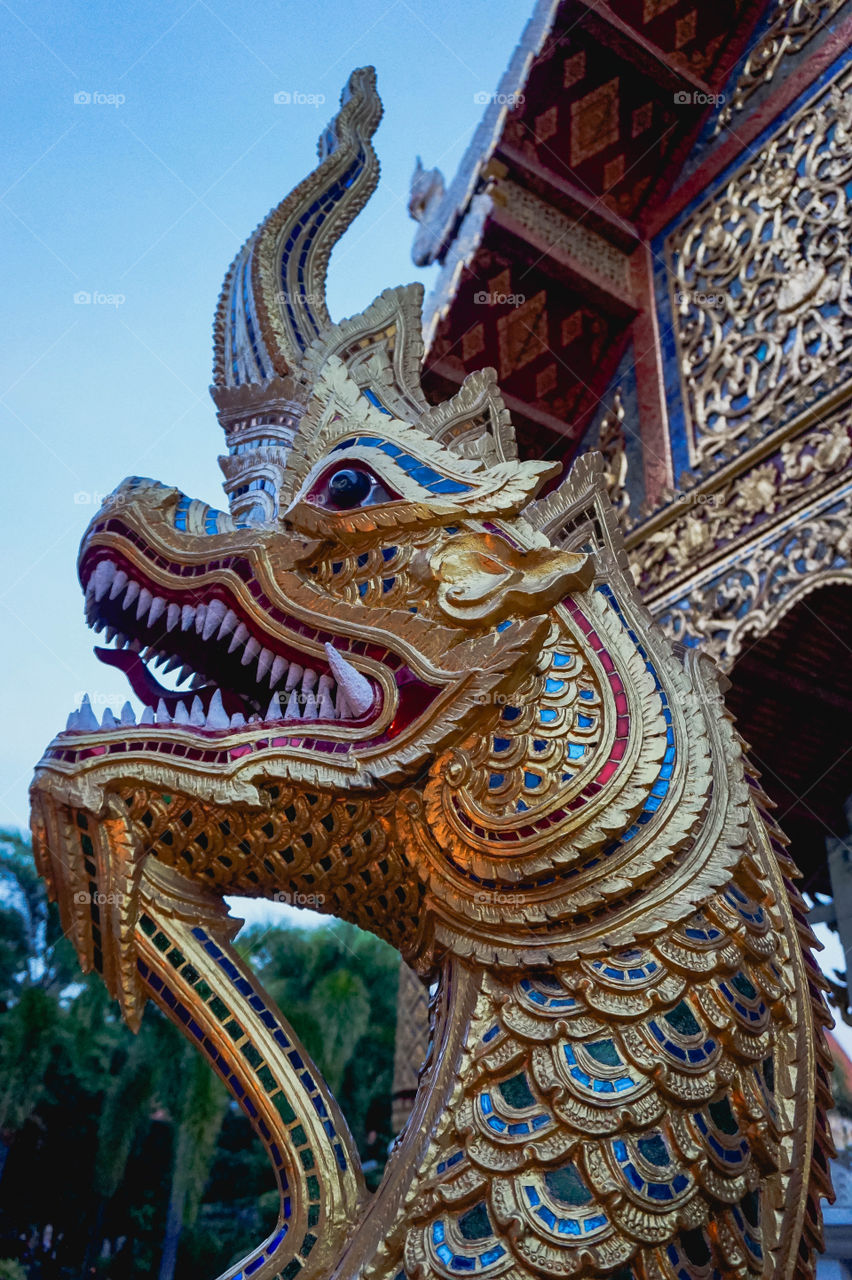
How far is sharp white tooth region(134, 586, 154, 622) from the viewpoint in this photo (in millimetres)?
1686

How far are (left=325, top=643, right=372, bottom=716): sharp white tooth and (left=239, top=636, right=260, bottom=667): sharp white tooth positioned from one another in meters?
0.15

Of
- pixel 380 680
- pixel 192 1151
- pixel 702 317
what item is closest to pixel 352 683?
pixel 380 680

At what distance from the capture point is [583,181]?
15.8ft

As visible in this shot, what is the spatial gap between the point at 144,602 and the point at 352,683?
392 mm

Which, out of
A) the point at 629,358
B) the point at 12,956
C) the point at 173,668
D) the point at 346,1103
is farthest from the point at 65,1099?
the point at 173,668

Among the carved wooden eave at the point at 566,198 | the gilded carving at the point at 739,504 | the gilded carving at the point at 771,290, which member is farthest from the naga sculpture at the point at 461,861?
the carved wooden eave at the point at 566,198

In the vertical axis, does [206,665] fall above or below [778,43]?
below

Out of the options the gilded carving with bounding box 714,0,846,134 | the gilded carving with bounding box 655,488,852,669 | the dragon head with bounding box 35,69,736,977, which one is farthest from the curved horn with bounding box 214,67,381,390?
the gilded carving with bounding box 714,0,846,134

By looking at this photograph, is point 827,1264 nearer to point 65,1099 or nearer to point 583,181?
point 583,181

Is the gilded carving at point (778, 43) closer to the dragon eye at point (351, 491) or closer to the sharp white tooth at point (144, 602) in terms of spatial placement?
the dragon eye at point (351, 491)

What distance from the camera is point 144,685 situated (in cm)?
176

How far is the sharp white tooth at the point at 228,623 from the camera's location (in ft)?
5.44

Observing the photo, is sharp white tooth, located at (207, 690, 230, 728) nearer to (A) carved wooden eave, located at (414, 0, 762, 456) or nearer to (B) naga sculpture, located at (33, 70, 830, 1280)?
(B) naga sculpture, located at (33, 70, 830, 1280)

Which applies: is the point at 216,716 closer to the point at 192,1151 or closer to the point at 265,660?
the point at 265,660
